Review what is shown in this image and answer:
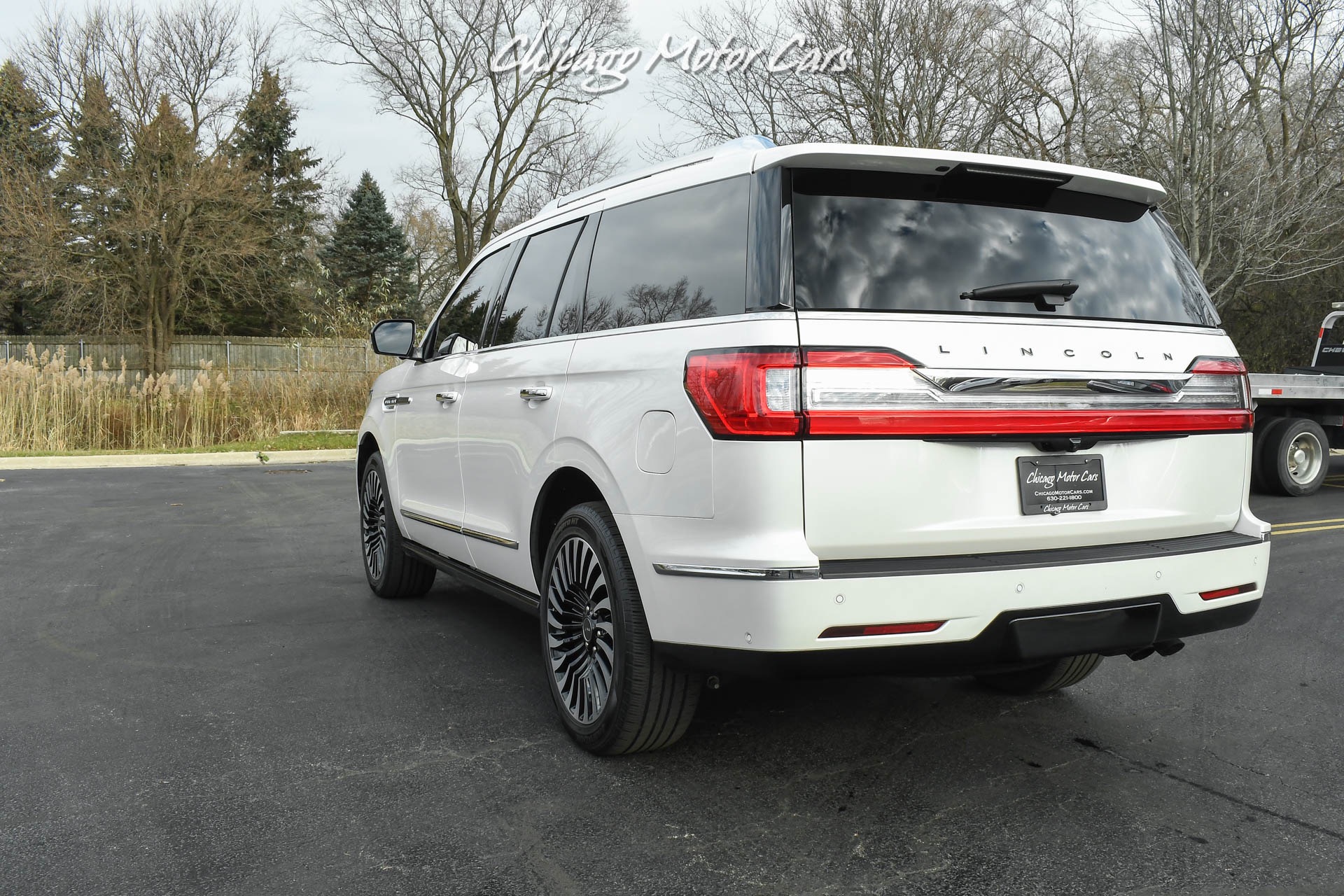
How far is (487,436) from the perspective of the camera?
462 centimetres

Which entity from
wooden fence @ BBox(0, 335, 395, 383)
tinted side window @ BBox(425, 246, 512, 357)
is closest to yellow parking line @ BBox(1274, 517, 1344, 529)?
tinted side window @ BBox(425, 246, 512, 357)

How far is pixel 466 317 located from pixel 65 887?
3115 millimetres

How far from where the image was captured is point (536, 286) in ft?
15.1

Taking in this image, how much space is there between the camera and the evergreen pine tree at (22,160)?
102ft

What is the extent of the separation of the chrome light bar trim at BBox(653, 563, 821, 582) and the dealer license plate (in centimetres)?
70

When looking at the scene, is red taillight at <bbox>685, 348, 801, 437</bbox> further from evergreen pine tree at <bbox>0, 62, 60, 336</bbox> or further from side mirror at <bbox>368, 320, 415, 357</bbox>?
evergreen pine tree at <bbox>0, 62, 60, 336</bbox>

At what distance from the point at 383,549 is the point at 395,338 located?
130 cm

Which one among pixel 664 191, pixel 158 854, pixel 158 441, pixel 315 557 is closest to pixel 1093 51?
pixel 158 441

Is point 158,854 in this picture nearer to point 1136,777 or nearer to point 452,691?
point 452,691

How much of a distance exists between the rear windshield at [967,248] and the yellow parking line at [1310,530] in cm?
632

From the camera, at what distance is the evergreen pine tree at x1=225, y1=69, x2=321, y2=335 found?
34.2 meters

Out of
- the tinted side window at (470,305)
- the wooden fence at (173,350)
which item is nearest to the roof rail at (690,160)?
the tinted side window at (470,305)

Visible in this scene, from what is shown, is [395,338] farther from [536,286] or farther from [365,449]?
[536,286]

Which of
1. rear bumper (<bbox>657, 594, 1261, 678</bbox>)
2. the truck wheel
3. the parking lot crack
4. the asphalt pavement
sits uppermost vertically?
rear bumper (<bbox>657, 594, 1261, 678</bbox>)
